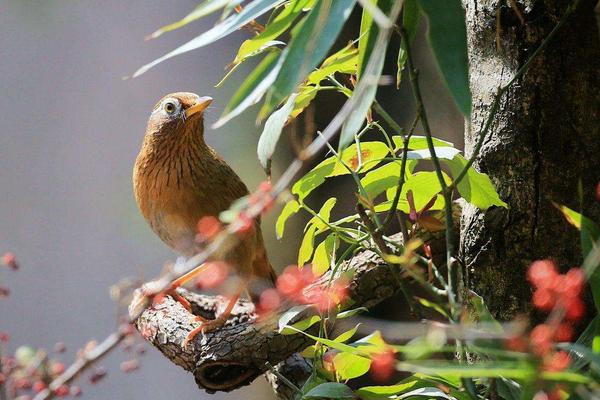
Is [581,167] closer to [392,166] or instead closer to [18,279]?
[392,166]

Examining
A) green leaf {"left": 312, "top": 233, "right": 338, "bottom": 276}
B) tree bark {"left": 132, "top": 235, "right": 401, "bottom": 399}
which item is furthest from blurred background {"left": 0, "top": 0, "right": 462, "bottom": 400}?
green leaf {"left": 312, "top": 233, "right": 338, "bottom": 276}

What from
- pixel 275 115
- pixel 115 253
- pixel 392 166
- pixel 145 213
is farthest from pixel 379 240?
pixel 115 253

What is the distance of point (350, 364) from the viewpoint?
3.97 feet

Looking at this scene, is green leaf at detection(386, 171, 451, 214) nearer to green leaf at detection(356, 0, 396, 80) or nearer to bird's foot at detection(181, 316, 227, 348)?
green leaf at detection(356, 0, 396, 80)

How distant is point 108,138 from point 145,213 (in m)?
1.61

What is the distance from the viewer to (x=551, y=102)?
49.8 inches

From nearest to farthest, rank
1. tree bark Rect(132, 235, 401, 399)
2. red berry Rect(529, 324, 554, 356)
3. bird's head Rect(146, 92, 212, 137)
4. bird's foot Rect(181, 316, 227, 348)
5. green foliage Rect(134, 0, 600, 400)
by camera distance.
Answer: red berry Rect(529, 324, 554, 356)
green foliage Rect(134, 0, 600, 400)
tree bark Rect(132, 235, 401, 399)
bird's foot Rect(181, 316, 227, 348)
bird's head Rect(146, 92, 212, 137)

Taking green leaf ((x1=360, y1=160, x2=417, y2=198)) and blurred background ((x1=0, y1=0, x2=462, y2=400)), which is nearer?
green leaf ((x1=360, y1=160, x2=417, y2=198))

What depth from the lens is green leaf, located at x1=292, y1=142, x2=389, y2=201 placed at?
132cm

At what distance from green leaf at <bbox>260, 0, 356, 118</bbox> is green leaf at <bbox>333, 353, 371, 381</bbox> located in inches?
18.2

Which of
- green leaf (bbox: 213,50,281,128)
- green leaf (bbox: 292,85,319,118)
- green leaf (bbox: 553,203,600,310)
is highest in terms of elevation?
green leaf (bbox: 213,50,281,128)

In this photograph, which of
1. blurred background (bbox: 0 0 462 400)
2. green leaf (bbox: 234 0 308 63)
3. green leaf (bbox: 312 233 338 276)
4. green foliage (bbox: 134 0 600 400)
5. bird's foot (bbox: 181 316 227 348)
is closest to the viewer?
green foliage (bbox: 134 0 600 400)

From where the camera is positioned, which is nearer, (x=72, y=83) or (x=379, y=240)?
(x=379, y=240)

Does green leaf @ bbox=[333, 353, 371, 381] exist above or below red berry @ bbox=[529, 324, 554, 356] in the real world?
below
